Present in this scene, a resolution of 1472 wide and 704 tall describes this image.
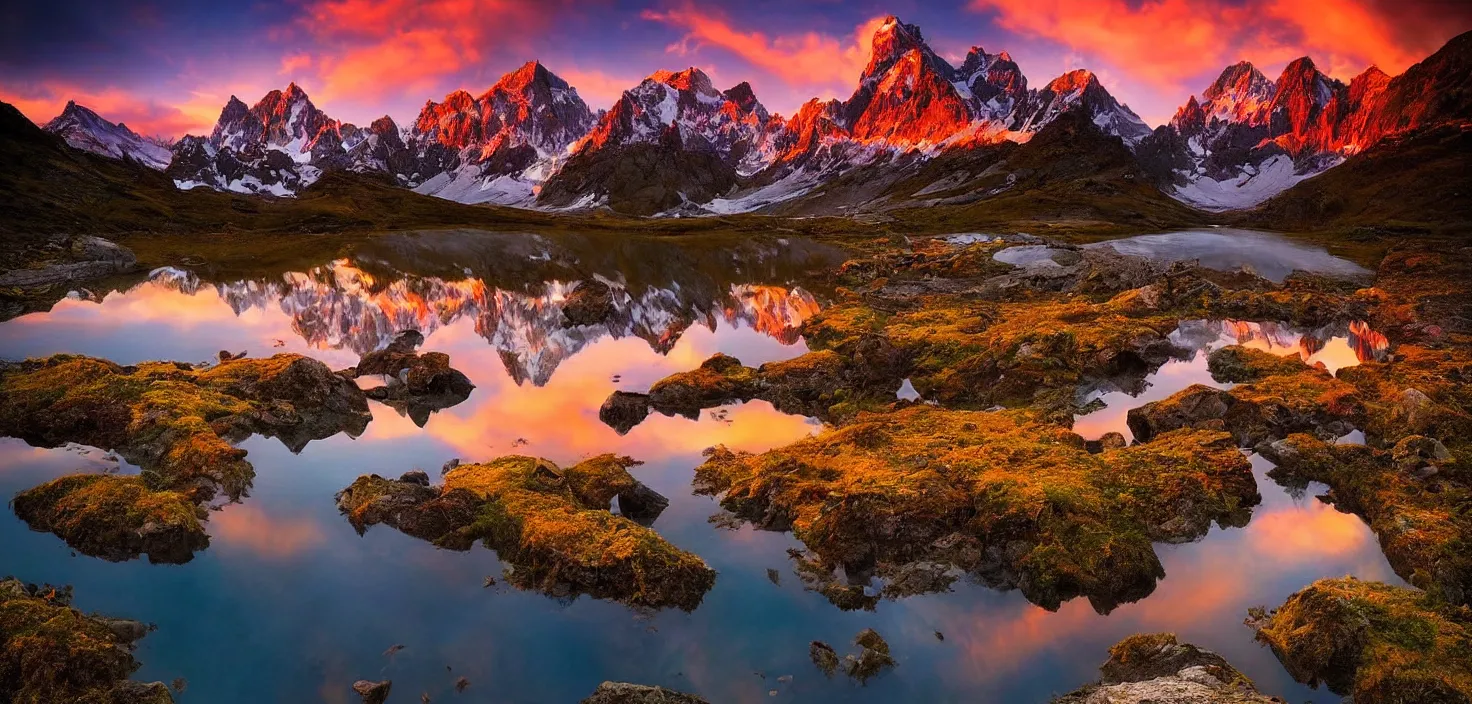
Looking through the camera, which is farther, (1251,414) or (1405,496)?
(1251,414)

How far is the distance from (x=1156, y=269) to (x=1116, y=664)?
5398 centimetres

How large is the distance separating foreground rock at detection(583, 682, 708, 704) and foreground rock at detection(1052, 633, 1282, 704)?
628 cm

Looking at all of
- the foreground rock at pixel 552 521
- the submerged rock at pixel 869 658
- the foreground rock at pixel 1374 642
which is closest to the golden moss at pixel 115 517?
the foreground rock at pixel 552 521

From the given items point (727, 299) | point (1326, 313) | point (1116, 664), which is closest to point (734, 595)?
point (1116, 664)

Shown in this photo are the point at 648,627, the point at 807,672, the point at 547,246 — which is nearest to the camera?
the point at 807,672

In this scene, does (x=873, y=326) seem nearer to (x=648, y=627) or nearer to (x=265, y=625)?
(x=648, y=627)

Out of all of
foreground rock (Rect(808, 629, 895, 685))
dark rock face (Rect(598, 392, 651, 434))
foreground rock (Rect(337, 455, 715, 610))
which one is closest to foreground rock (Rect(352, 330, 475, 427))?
dark rock face (Rect(598, 392, 651, 434))

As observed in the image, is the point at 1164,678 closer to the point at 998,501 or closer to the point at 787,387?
the point at 998,501

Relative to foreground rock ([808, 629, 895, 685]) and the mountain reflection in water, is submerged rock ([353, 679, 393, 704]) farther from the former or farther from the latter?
the mountain reflection in water

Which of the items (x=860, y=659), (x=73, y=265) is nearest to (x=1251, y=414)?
(x=860, y=659)

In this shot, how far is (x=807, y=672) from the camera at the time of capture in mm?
12422

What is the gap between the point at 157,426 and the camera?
21844 millimetres

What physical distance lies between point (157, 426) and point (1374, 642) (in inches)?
1211

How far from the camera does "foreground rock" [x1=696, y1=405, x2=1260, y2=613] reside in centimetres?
1555
